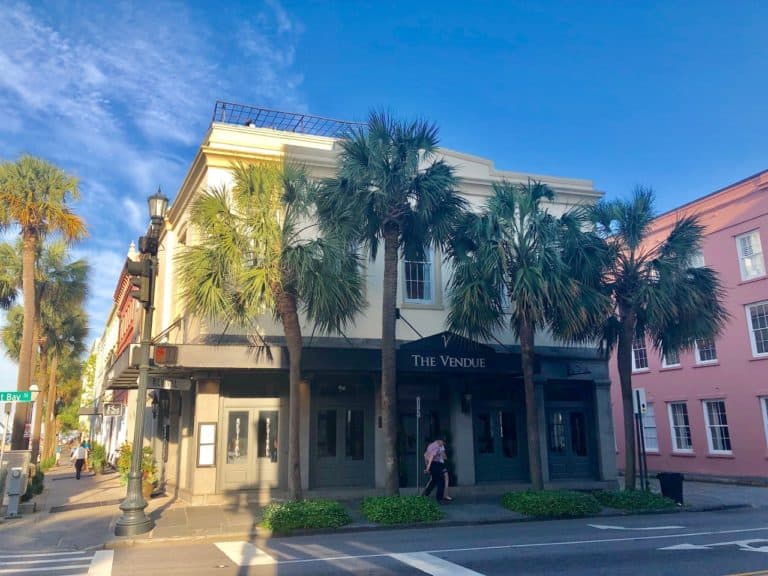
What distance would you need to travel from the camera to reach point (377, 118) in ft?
48.8

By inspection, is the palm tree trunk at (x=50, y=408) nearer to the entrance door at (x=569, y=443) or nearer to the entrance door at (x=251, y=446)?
the entrance door at (x=251, y=446)

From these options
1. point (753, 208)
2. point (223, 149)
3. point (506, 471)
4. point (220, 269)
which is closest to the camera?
point (220, 269)

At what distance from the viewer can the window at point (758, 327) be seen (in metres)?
24.1

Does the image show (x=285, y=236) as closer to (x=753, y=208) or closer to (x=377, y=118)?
(x=377, y=118)

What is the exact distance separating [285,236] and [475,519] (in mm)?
7406

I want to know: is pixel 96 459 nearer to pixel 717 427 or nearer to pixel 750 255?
pixel 717 427

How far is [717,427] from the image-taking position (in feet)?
83.9

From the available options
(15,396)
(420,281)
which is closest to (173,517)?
(15,396)

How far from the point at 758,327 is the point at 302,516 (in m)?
19.7

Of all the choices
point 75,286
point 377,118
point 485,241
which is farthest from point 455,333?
point 75,286

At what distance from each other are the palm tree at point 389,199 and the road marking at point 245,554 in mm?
3861

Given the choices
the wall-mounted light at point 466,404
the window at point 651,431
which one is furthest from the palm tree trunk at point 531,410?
the window at point 651,431

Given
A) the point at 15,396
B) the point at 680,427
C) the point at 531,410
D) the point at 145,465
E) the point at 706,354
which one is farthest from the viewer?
the point at 680,427

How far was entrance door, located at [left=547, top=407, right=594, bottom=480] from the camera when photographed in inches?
785
